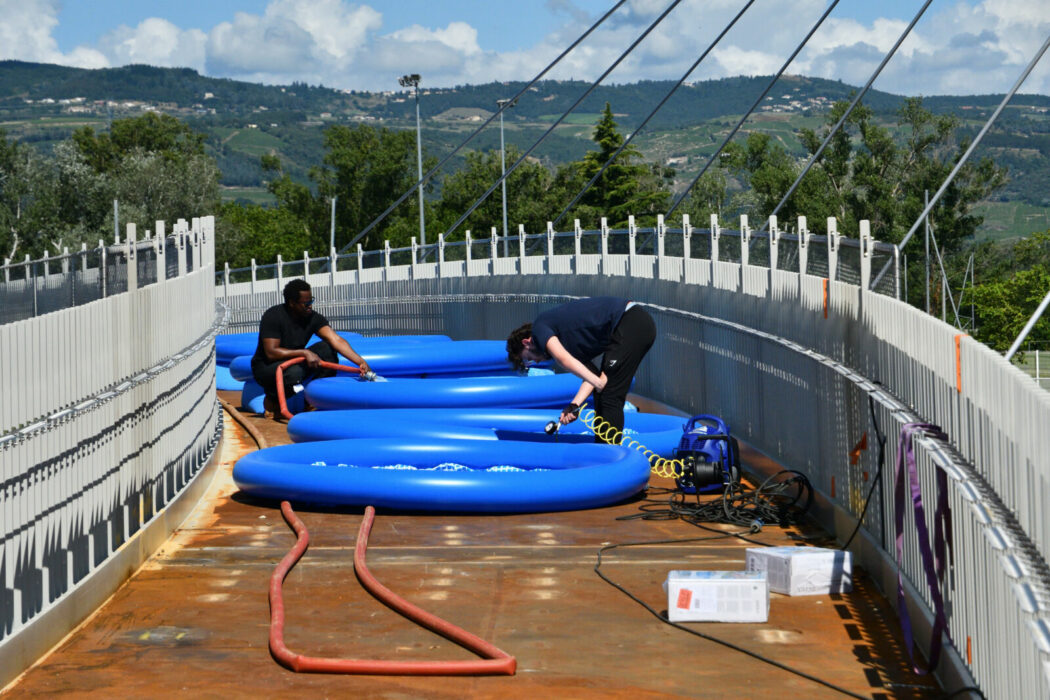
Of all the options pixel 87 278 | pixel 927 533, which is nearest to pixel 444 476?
pixel 87 278

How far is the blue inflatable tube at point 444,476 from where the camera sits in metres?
10.5

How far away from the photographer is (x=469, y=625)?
731 centimetres

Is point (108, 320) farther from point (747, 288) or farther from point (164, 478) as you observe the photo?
point (747, 288)

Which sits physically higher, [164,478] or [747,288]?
[747,288]

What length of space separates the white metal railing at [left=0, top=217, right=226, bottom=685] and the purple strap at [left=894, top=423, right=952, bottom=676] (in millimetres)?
3833

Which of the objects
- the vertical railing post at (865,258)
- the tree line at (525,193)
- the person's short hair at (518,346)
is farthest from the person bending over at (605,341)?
the tree line at (525,193)

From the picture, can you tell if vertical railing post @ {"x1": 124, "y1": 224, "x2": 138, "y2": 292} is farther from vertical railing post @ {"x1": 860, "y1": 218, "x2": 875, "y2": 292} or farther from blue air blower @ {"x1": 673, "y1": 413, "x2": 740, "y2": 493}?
vertical railing post @ {"x1": 860, "y1": 218, "x2": 875, "y2": 292}

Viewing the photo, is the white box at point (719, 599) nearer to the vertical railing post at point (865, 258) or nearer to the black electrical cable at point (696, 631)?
the black electrical cable at point (696, 631)

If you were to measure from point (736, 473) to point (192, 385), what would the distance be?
4141 millimetres

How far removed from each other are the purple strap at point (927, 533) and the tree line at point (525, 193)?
5024cm

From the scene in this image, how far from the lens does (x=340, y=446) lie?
11.6 meters

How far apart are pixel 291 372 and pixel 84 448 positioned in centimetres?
895

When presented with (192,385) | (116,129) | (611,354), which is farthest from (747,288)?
(116,129)

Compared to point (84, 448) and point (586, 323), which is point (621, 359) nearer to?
point (586, 323)
